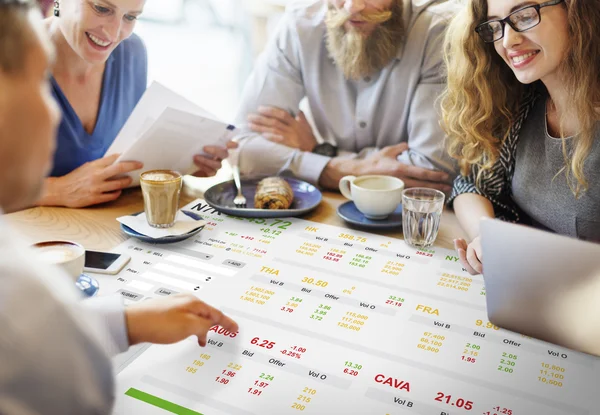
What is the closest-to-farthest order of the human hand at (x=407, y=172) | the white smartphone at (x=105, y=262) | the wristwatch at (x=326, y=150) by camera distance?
the white smartphone at (x=105, y=262), the human hand at (x=407, y=172), the wristwatch at (x=326, y=150)

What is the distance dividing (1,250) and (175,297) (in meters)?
0.38

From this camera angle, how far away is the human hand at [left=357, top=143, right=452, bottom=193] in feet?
5.09

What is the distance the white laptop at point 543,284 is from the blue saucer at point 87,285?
654 millimetres

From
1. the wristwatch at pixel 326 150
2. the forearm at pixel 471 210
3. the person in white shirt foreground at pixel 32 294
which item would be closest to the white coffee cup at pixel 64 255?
the person in white shirt foreground at pixel 32 294

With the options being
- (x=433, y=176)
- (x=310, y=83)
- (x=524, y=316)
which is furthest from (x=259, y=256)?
(x=310, y=83)

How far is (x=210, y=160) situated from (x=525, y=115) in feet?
2.74

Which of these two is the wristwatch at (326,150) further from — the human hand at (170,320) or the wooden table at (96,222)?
the human hand at (170,320)

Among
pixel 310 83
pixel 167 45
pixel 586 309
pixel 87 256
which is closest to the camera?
pixel 586 309

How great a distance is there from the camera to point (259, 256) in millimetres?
1167

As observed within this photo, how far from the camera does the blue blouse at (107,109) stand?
1.59 metres

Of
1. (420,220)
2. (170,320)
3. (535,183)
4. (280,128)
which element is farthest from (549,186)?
(170,320)

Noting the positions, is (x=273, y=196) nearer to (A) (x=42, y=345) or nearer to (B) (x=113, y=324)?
(B) (x=113, y=324)

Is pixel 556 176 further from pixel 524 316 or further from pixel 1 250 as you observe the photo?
pixel 1 250

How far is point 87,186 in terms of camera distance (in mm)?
1390
